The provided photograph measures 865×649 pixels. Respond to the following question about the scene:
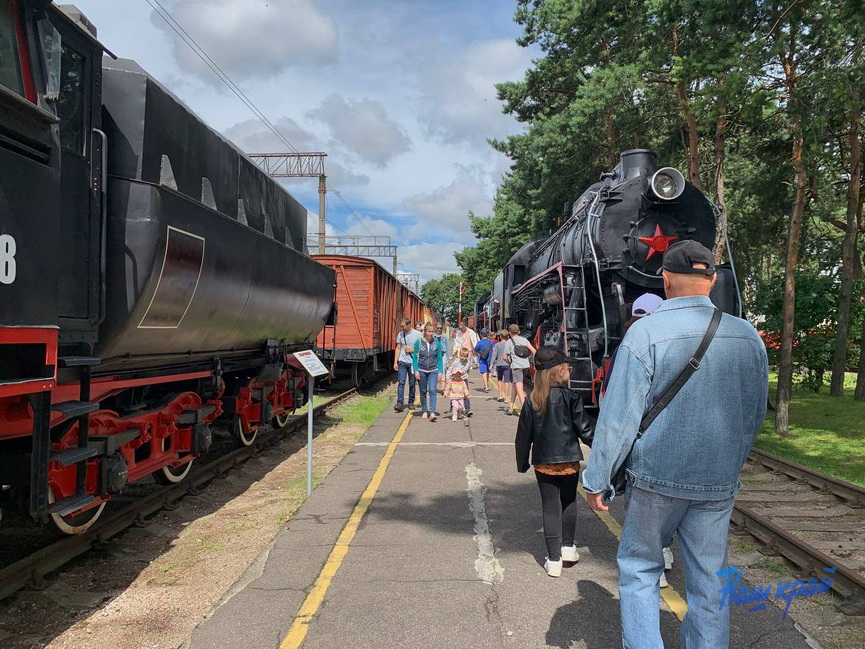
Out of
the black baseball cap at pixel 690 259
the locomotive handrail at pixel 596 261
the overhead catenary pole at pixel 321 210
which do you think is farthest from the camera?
A: the overhead catenary pole at pixel 321 210

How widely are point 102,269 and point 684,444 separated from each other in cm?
341

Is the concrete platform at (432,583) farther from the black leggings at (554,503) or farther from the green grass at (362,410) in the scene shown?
the green grass at (362,410)

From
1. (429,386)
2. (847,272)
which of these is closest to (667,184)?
(429,386)

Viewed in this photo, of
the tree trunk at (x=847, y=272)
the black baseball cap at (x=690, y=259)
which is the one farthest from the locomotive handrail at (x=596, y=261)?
the tree trunk at (x=847, y=272)

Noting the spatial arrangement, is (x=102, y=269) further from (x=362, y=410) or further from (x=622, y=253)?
(x=362, y=410)

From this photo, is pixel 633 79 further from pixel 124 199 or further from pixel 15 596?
pixel 15 596

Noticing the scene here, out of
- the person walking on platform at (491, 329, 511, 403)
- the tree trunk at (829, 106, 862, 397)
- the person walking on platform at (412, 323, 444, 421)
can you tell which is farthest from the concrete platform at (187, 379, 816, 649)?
the tree trunk at (829, 106, 862, 397)

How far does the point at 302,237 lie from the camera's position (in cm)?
920

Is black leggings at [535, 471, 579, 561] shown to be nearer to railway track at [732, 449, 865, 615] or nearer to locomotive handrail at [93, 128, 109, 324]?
railway track at [732, 449, 865, 615]

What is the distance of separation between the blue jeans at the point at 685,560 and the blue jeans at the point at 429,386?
8.63 meters

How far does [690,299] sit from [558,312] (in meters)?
6.46

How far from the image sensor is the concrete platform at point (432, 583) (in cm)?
347

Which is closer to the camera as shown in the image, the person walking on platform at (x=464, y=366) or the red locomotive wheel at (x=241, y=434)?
the red locomotive wheel at (x=241, y=434)

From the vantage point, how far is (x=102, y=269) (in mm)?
3783
